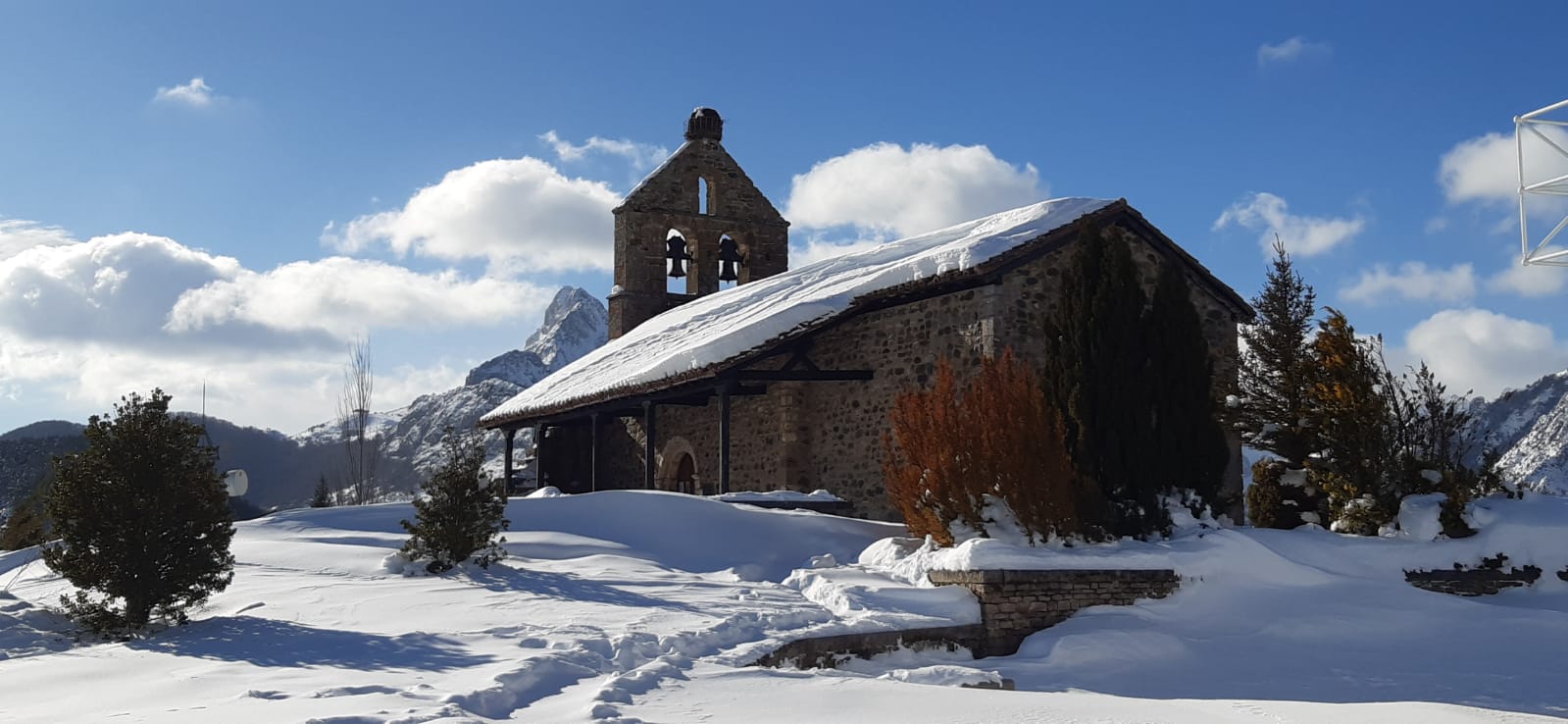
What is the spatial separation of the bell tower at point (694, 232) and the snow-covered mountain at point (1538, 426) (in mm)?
48515

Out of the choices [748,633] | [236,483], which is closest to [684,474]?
[236,483]

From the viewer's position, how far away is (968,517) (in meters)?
10.5

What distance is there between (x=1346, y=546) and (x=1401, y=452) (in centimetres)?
161

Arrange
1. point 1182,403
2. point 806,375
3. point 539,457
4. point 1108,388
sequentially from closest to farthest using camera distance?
point 1108,388 < point 1182,403 < point 806,375 < point 539,457

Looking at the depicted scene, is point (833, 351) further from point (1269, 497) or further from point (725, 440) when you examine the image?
point (1269, 497)

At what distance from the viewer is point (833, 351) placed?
1581 cm

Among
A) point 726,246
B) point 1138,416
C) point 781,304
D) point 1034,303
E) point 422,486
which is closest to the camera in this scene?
point 422,486

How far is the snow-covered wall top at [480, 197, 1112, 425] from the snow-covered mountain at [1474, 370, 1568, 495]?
5172cm

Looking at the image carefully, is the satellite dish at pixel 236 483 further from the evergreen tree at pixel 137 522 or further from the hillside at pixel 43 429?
the hillside at pixel 43 429

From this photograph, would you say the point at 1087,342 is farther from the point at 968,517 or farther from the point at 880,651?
the point at 880,651

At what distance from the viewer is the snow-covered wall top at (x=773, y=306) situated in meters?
14.1

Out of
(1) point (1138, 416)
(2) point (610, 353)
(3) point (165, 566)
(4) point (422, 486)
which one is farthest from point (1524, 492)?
(2) point (610, 353)

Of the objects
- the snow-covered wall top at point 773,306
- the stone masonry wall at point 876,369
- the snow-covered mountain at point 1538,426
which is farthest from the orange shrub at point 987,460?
the snow-covered mountain at point 1538,426

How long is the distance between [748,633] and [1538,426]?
109 metres
